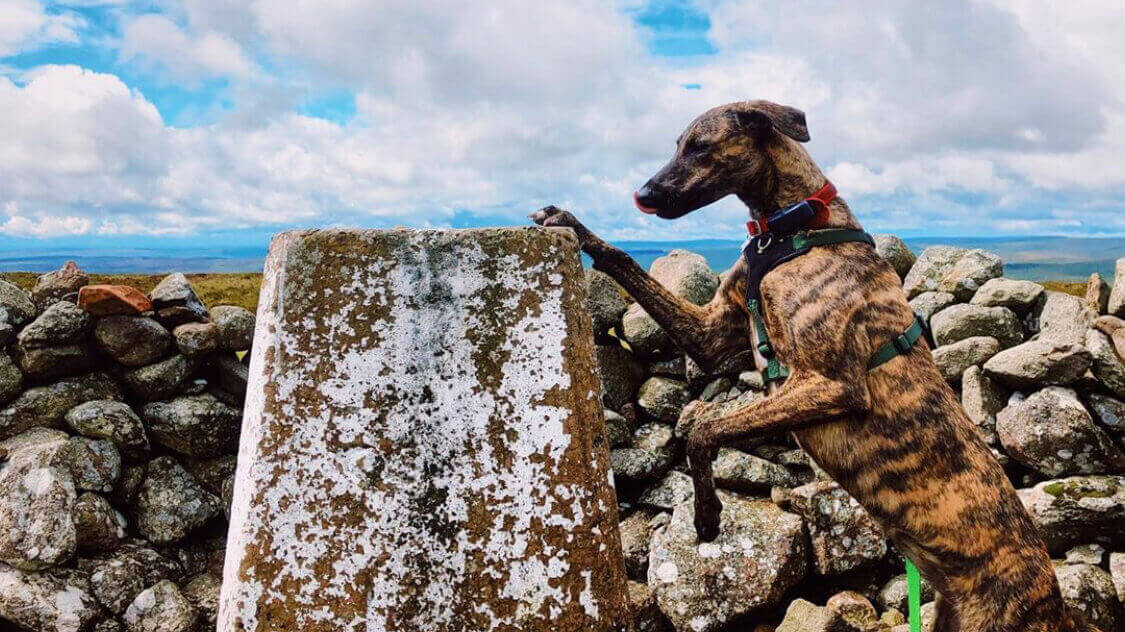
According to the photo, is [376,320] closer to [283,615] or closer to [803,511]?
[283,615]

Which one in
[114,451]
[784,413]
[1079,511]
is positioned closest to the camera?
[784,413]

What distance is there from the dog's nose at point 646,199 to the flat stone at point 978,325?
4.98 m

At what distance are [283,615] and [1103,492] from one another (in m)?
6.38

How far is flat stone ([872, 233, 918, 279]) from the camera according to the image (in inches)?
324

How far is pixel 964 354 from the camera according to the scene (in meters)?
6.90

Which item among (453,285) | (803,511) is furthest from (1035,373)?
(453,285)

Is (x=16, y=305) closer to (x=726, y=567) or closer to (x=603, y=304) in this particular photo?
(x=603, y=304)

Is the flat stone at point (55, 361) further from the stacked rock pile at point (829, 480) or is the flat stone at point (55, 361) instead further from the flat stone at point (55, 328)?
the stacked rock pile at point (829, 480)

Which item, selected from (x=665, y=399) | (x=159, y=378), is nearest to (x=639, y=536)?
(x=665, y=399)

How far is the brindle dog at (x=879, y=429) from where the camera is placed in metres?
3.23

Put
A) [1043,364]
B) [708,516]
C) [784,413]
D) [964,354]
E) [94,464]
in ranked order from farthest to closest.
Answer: [964,354]
[94,464]
[1043,364]
[708,516]
[784,413]

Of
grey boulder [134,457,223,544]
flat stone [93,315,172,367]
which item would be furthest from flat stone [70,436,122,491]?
flat stone [93,315,172,367]

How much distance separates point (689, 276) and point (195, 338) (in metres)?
4.65

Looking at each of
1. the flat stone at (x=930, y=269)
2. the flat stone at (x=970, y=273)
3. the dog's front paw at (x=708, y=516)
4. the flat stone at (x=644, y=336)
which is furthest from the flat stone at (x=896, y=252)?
the dog's front paw at (x=708, y=516)
